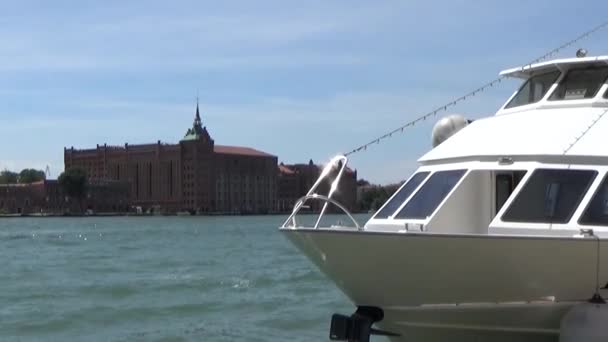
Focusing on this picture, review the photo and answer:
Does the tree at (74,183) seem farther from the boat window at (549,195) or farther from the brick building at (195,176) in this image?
the boat window at (549,195)

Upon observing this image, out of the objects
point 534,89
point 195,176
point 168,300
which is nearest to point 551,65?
point 534,89

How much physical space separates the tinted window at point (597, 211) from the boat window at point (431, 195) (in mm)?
1399

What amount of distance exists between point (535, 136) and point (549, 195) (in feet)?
2.80

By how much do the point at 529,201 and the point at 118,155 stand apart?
192156 mm

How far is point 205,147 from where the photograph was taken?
18800 centimetres

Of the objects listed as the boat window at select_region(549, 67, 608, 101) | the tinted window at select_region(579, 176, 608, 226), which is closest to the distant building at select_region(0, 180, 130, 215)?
the boat window at select_region(549, 67, 608, 101)

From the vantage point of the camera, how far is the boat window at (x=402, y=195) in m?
10.8

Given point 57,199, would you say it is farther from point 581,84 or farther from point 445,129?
point 581,84

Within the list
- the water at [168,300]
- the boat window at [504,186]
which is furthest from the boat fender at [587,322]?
the water at [168,300]

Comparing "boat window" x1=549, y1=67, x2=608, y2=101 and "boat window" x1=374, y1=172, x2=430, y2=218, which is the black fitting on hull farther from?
"boat window" x1=549, y1=67, x2=608, y2=101

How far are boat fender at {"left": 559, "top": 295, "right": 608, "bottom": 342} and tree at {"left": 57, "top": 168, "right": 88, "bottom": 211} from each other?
176929mm

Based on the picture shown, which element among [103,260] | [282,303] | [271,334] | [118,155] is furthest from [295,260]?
[118,155]

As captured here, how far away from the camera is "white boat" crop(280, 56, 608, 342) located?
30.2 feet

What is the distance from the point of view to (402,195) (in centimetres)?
1088
